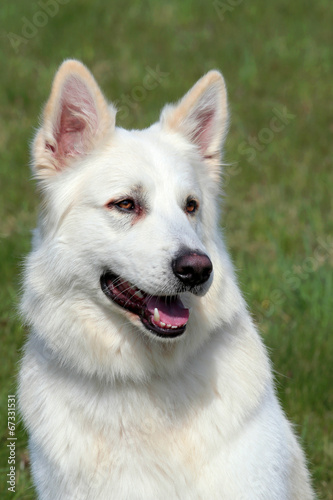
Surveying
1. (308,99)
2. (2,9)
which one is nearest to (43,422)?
(308,99)

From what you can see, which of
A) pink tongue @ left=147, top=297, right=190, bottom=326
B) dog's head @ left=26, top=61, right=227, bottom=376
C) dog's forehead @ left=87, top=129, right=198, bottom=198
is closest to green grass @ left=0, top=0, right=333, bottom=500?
dog's head @ left=26, top=61, right=227, bottom=376

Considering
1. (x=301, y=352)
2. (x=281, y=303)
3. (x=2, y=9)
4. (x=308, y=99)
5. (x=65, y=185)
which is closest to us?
(x=65, y=185)

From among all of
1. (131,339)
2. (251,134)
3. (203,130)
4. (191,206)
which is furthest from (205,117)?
(251,134)

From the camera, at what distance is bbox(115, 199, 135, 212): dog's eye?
3143mm

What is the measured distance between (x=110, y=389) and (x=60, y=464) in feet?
1.28

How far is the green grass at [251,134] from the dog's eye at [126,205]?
4.82ft

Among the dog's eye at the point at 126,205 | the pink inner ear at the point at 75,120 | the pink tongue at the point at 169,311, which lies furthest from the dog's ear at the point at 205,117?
the pink tongue at the point at 169,311

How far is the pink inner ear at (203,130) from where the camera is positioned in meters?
3.56

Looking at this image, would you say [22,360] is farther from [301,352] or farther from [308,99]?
[308,99]

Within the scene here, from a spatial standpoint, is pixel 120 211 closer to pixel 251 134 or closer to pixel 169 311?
pixel 169 311

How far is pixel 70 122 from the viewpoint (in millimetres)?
3301

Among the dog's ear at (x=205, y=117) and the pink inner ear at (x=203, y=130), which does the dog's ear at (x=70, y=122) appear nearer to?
the dog's ear at (x=205, y=117)

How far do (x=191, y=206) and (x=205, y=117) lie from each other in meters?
0.54

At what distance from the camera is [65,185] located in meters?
3.27
